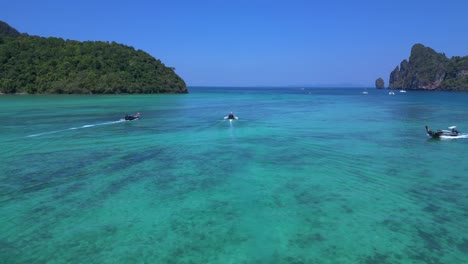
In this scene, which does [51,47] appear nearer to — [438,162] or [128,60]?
[128,60]

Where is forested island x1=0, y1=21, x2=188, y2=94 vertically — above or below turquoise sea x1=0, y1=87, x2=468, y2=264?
above

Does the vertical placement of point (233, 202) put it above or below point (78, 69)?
below

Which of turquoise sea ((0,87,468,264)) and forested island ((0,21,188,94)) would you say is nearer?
turquoise sea ((0,87,468,264))

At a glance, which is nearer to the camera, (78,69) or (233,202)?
(233,202)

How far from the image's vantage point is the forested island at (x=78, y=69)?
4176 inches

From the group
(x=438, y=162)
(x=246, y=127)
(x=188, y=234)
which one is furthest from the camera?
(x=246, y=127)

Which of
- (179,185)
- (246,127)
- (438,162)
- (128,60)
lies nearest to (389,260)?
(179,185)

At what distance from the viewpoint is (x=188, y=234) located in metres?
10.9

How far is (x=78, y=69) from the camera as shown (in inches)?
4596

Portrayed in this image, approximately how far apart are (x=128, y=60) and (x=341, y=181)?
13352 cm

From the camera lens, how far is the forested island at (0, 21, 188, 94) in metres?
106

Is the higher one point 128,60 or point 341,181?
point 128,60

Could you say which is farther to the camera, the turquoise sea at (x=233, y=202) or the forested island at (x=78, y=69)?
the forested island at (x=78, y=69)

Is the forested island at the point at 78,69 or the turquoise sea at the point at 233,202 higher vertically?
the forested island at the point at 78,69
